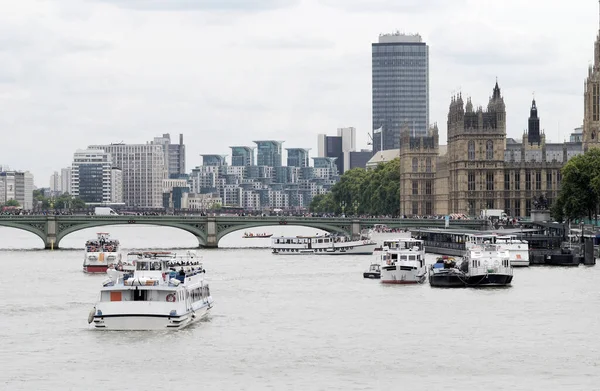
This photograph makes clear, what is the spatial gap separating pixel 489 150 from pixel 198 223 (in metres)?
42.4

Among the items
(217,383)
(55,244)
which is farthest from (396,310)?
(55,244)

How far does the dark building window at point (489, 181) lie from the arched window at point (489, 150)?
6.31 feet

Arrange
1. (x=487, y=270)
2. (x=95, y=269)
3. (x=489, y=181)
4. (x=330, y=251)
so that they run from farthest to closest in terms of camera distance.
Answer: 1. (x=489, y=181)
2. (x=330, y=251)
3. (x=95, y=269)
4. (x=487, y=270)

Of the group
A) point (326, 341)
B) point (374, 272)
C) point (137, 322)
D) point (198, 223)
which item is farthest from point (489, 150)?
point (137, 322)

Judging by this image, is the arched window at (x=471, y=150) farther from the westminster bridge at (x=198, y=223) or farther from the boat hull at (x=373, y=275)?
the boat hull at (x=373, y=275)

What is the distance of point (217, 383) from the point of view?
5919 centimetres

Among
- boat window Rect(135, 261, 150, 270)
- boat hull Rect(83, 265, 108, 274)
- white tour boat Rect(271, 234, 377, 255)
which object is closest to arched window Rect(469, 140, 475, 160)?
white tour boat Rect(271, 234, 377, 255)

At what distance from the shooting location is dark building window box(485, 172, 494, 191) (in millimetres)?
191500

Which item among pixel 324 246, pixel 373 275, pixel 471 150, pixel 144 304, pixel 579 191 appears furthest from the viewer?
pixel 471 150

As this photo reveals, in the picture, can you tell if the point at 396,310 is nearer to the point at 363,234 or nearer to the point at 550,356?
the point at 550,356

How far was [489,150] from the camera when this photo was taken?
191 m

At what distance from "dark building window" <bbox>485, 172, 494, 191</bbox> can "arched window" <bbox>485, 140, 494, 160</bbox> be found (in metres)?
1.92

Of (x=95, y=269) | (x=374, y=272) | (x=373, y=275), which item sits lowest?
(x=373, y=275)

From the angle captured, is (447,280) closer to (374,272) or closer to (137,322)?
(374,272)
